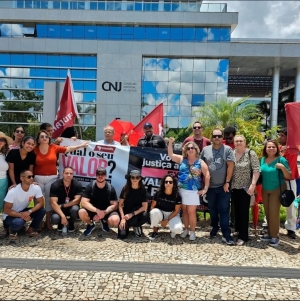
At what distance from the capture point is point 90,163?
20.7 ft

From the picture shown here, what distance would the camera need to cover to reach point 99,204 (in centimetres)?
551

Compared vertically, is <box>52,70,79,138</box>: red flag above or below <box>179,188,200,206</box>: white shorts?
above

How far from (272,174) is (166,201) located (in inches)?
73.7

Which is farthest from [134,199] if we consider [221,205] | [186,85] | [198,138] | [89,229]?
[186,85]

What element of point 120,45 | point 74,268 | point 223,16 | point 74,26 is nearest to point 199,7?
point 223,16

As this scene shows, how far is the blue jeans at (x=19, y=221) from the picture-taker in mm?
5039

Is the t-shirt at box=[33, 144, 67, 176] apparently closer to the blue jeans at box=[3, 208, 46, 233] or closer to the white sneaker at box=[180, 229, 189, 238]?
the blue jeans at box=[3, 208, 46, 233]

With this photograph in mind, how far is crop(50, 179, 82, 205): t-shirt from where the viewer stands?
5441 millimetres

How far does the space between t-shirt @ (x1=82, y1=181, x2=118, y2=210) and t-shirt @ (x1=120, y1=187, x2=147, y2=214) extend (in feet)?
0.83

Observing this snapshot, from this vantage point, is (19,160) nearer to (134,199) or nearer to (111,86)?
(134,199)

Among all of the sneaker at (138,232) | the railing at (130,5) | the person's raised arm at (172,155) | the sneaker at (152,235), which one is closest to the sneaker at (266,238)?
the sneaker at (152,235)

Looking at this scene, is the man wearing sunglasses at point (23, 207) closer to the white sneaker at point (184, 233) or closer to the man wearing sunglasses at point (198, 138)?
the white sneaker at point (184, 233)

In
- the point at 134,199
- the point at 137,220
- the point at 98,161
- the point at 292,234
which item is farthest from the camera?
the point at 98,161

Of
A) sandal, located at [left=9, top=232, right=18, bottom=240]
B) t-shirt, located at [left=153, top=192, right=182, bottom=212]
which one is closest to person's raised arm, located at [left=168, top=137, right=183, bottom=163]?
t-shirt, located at [left=153, top=192, right=182, bottom=212]
